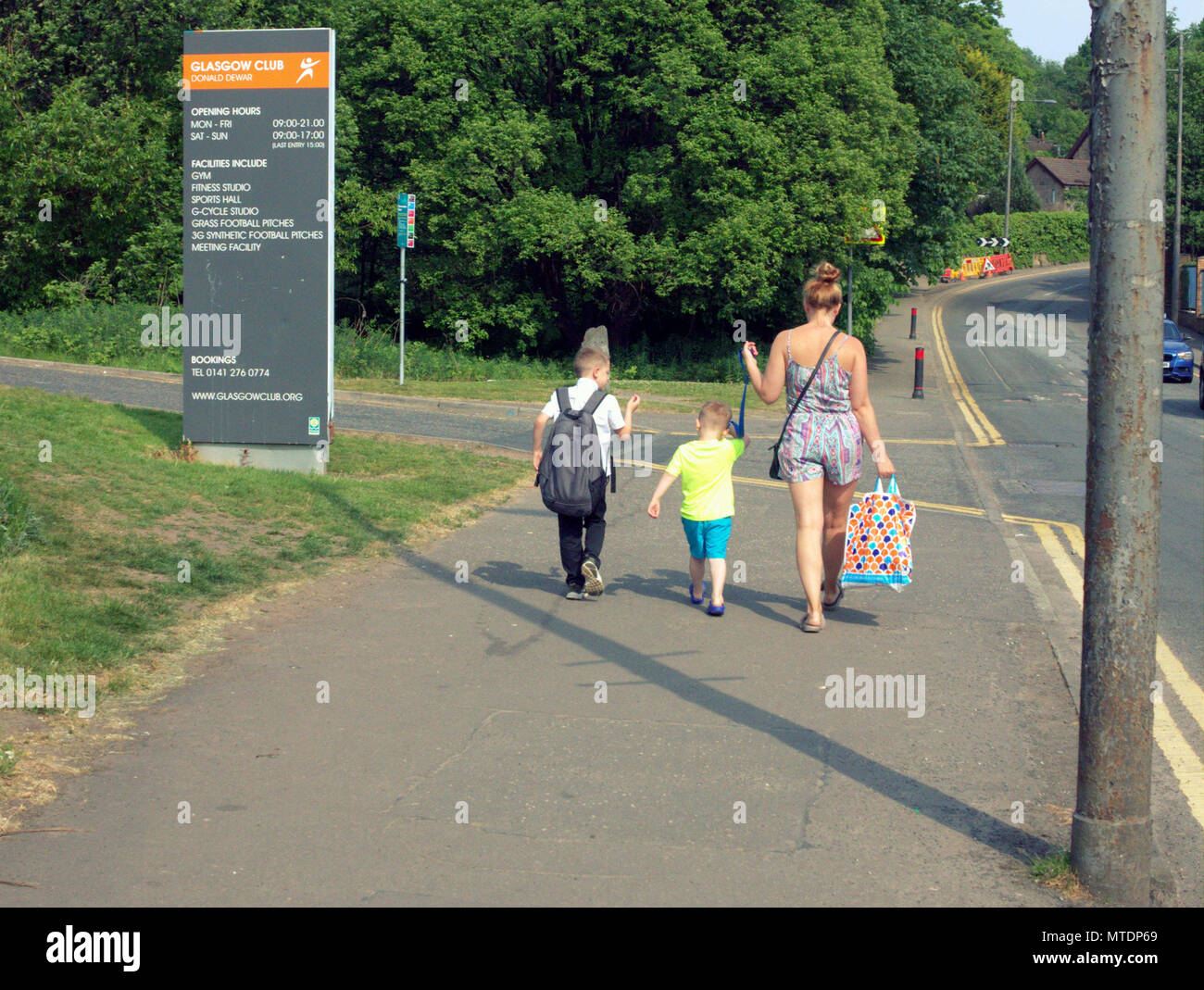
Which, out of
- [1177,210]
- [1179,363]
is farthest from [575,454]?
[1177,210]

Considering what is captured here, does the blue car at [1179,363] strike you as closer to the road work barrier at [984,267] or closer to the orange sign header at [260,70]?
the orange sign header at [260,70]

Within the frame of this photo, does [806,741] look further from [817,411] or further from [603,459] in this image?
[603,459]

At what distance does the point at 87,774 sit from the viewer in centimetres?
510

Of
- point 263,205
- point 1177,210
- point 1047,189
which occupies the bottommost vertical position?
point 263,205

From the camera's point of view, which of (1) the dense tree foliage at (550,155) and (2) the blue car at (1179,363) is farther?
(2) the blue car at (1179,363)

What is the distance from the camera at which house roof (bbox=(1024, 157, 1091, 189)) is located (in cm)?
11056

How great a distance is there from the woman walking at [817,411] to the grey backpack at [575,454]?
123 centimetres

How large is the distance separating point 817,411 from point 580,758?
9.69ft

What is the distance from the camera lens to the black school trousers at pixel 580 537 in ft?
27.3

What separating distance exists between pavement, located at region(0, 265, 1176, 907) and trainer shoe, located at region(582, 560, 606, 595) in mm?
107

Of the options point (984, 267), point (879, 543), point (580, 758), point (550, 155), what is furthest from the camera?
point (984, 267)

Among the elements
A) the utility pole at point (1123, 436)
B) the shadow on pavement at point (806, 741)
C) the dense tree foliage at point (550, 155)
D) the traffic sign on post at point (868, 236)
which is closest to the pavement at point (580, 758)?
the shadow on pavement at point (806, 741)

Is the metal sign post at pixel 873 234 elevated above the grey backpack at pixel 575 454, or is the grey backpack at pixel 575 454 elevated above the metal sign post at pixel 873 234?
the metal sign post at pixel 873 234

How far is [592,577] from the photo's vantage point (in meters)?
8.33
